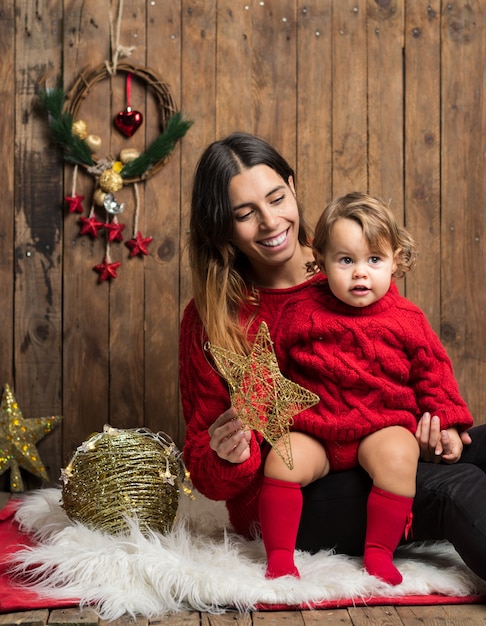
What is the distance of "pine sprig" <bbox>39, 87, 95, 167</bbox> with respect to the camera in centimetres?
265

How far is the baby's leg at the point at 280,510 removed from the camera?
5.67ft

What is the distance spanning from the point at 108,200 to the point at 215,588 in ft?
4.53

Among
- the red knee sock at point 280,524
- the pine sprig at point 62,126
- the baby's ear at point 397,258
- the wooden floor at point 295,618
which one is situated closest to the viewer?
the wooden floor at point 295,618

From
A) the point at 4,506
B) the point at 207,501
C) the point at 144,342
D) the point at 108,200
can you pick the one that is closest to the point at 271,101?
the point at 108,200

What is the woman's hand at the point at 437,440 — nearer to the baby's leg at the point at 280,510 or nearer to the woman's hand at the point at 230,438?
the baby's leg at the point at 280,510

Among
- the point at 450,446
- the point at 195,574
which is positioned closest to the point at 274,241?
the point at 450,446

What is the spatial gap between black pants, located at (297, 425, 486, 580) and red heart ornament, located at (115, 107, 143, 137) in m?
1.35

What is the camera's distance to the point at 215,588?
1.68 m

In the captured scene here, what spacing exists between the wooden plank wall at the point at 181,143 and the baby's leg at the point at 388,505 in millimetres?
1130

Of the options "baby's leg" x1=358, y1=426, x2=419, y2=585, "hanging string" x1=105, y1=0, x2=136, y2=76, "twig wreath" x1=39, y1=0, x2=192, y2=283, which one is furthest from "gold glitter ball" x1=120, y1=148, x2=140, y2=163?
"baby's leg" x1=358, y1=426, x2=419, y2=585

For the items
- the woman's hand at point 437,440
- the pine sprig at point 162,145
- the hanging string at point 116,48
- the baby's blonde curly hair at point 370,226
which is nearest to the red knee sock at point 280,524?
the woman's hand at point 437,440

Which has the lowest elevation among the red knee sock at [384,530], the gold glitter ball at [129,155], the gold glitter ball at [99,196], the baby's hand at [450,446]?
the red knee sock at [384,530]

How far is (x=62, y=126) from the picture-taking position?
8.69 ft

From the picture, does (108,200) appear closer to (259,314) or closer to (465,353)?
(259,314)
